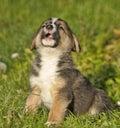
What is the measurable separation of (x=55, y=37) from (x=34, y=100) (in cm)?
83

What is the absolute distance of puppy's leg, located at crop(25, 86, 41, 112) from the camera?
727 centimetres

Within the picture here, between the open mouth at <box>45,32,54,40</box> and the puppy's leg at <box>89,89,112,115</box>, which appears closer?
the open mouth at <box>45,32,54,40</box>

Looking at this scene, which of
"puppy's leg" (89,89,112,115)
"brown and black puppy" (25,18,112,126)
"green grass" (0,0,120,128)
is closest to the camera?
"green grass" (0,0,120,128)

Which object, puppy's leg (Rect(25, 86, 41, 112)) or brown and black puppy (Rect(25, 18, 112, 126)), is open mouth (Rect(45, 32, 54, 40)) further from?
puppy's leg (Rect(25, 86, 41, 112))

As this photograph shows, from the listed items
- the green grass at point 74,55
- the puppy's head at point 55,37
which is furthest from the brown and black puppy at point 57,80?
the green grass at point 74,55

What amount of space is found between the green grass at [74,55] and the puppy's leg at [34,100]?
95 millimetres

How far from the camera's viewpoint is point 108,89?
904cm

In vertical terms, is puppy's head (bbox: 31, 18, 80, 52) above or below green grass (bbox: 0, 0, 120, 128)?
above

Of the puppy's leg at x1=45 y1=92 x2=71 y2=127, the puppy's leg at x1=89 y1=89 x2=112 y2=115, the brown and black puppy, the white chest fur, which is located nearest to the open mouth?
the brown and black puppy

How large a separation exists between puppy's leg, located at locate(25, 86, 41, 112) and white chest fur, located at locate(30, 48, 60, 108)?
66mm

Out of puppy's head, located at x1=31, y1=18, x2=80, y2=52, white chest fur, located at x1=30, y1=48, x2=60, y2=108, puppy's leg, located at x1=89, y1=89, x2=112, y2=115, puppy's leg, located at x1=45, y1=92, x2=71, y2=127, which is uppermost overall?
puppy's head, located at x1=31, y1=18, x2=80, y2=52

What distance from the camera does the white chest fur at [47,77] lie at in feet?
23.5

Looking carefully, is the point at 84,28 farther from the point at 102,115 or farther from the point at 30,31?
the point at 102,115

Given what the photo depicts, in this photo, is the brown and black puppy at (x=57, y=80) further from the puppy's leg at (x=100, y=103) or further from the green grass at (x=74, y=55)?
the green grass at (x=74, y=55)
